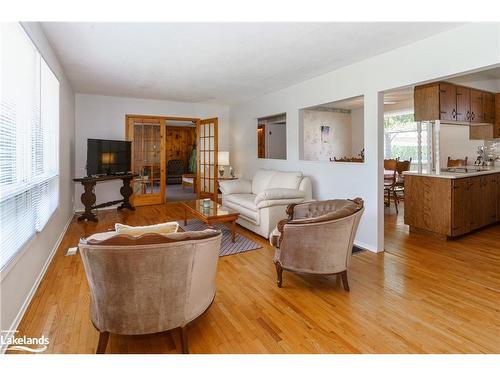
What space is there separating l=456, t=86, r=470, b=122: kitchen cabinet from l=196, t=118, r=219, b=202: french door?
15.2ft

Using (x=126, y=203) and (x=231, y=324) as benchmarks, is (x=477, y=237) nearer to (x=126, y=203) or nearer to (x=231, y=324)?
(x=231, y=324)

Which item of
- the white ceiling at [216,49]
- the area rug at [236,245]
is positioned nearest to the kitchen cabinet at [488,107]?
the white ceiling at [216,49]

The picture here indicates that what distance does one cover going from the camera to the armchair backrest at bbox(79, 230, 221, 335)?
1639mm

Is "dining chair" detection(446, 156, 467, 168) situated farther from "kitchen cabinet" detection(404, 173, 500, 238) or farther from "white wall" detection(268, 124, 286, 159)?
"white wall" detection(268, 124, 286, 159)

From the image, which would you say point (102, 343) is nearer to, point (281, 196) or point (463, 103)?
point (281, 196)

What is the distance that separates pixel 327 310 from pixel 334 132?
6.19 metres

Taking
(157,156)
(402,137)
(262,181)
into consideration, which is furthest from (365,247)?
(402,137)

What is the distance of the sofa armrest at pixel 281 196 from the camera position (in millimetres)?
4184

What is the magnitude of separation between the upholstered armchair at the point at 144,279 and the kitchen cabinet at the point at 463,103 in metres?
4.42

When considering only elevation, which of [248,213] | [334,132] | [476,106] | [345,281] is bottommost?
[345,281]

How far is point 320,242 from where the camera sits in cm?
262

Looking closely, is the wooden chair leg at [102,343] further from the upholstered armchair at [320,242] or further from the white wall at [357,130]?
the white wall at [357,130]
